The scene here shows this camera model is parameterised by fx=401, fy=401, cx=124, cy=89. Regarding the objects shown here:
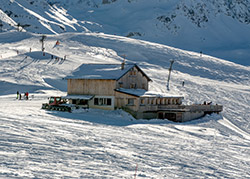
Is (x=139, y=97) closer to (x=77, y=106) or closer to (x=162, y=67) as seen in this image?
(x=77, y=106)

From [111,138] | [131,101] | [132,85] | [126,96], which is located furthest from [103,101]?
[111,138]

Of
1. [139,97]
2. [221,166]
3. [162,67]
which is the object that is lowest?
[221,166]

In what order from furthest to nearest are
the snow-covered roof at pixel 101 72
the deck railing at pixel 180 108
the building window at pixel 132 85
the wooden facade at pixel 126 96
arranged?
the building window at pixel 132 85 < the snow-covered roof at pixel 101 72 < the deck railing at pixel 180 108 < the wooden facade at pixel 126 96

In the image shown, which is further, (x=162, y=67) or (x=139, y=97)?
(x=162, y=67)

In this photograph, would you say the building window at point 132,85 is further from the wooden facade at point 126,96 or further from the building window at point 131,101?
the building window at point 131,101

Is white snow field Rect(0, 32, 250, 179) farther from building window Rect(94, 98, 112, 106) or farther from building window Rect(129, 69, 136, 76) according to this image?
building window Rect(129, 69, 136, 76)

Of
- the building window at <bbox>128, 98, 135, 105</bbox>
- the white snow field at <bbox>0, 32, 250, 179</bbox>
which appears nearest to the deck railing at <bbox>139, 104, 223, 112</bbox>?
the building window at <bbox>128, 98, 135, 105</bbox>

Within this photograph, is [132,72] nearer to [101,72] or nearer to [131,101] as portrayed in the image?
[101,72]

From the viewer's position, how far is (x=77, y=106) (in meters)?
41.6

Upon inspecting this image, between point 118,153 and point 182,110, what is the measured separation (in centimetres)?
2306

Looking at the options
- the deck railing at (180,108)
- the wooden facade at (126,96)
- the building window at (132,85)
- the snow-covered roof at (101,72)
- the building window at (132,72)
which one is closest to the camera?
the wooden facade at (126,96)

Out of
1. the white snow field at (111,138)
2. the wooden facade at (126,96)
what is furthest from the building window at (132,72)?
the white snow field at (111,138)

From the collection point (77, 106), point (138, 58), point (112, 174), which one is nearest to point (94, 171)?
point (112, 174)

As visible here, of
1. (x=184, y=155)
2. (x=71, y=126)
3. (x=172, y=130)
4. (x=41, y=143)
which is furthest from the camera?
(x=172, y=130)
